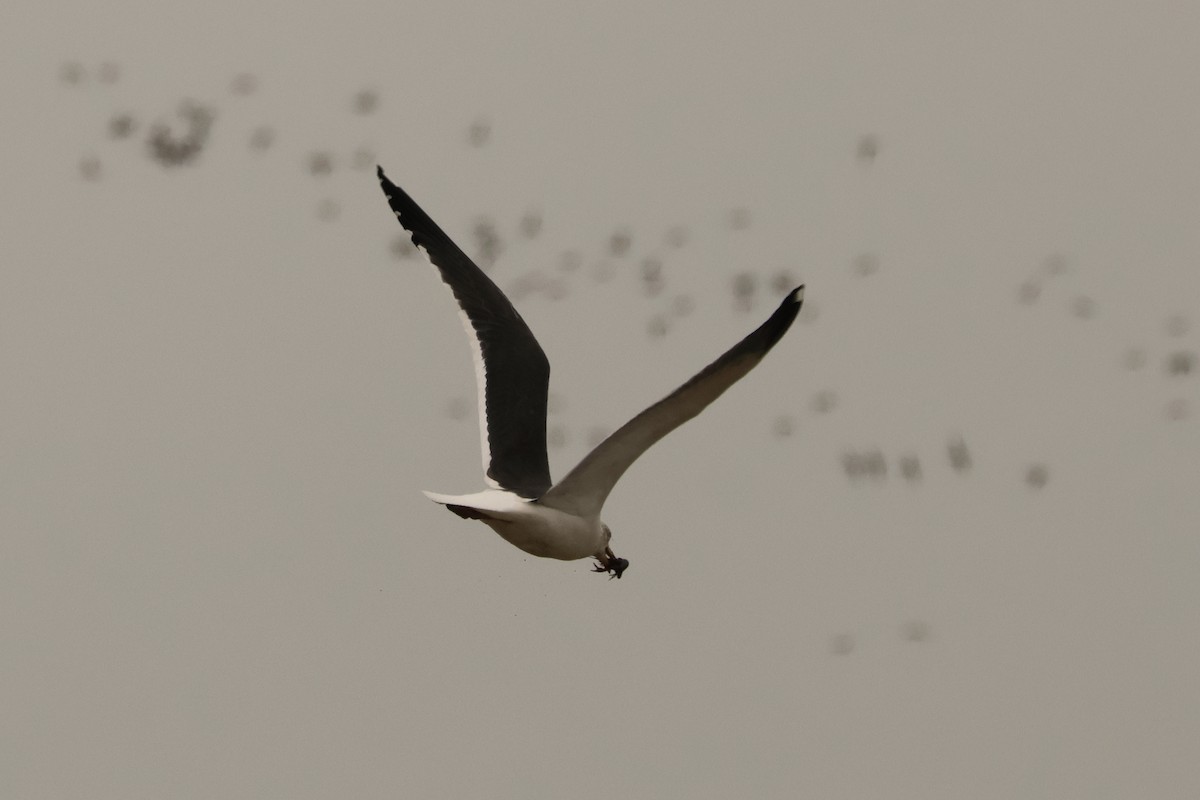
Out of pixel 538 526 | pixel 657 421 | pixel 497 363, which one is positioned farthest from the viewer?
pixel 497 363

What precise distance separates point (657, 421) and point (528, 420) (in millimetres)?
1788

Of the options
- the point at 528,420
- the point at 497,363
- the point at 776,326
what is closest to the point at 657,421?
the point at 776,326

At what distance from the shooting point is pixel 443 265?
404 inches

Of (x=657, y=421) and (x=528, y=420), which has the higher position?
(x=528, y=420)

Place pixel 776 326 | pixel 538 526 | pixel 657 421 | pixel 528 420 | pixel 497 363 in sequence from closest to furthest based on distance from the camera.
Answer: pixel 776 326 < pixel 657 421 < pixel 538 526 < pixel 528 420 < pixel 497 363

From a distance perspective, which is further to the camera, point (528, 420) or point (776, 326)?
point (528, 420)

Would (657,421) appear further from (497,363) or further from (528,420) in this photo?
(497,363)

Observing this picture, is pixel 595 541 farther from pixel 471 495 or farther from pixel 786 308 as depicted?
A: pixel 786 308

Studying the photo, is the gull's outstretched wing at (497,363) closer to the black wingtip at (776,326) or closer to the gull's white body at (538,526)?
the gull's white body at (538,526)

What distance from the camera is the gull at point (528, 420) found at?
791 centimetres

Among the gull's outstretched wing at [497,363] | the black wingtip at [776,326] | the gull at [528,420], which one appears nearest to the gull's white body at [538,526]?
the gull at [528,420]

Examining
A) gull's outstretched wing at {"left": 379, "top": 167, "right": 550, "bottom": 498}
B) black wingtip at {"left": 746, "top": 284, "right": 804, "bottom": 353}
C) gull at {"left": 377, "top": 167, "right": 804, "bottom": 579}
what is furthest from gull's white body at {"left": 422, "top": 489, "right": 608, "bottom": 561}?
black wingtip at {"left": 746, "top": 284, "right": 804, "bottom": 353}

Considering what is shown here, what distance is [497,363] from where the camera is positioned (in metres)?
10.1

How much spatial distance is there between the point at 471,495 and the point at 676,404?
1.21 m
